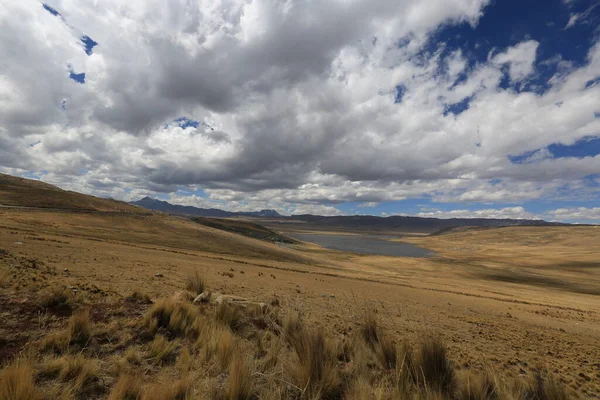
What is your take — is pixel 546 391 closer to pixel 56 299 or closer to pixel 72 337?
pixel 72 337

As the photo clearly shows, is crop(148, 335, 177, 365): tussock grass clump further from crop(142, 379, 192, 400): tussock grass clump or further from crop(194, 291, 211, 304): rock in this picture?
crop(194, 291, 211, 304): rock

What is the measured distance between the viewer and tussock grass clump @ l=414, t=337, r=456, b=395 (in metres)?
5.07

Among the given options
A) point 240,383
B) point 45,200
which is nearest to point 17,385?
point 240,383

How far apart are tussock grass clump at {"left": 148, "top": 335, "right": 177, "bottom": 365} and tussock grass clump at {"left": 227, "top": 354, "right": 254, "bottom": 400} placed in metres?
1.66

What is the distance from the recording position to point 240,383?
4.16 metres

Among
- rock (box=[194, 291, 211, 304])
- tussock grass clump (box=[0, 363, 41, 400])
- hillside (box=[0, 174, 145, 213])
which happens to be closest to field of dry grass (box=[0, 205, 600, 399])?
tussock grass clump (box=[0, 363, 41, 400])

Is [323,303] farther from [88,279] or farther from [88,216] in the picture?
[88,216]

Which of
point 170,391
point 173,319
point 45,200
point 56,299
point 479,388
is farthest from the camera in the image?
point 45,200

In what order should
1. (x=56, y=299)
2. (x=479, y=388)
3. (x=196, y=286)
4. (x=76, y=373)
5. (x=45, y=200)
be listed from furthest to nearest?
(x=45, y=200)
(x=196, y=286)
(x=56, y=299)
(x=479, y=388)
(x=76, y=373)

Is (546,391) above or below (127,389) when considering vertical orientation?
below

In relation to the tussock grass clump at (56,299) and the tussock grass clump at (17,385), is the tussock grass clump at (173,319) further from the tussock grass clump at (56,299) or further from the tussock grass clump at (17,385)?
the tussock grass clump at (17,385)

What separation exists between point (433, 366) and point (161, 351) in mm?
4731

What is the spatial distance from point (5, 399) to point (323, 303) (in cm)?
1023

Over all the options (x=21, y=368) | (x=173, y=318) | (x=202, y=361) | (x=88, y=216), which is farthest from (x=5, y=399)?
(x=88, y=216)
